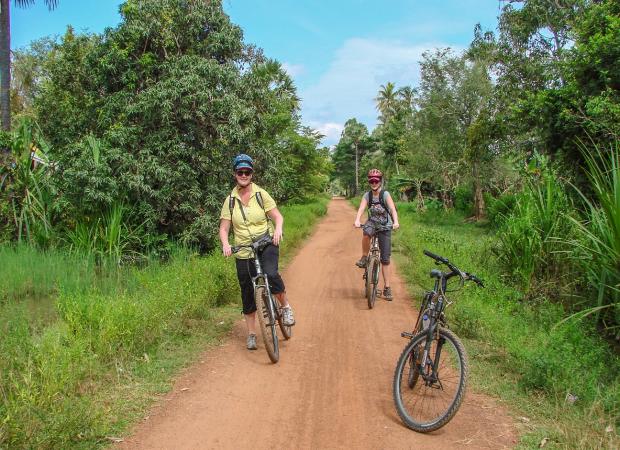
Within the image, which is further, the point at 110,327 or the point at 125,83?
the point at 125,83

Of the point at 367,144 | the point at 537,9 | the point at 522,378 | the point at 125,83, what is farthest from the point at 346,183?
the point at 522,378

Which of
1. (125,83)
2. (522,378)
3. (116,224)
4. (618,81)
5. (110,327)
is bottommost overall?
(522,378)

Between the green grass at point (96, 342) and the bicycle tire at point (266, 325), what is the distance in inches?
33.4

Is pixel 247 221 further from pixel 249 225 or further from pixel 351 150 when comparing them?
pixel 351 150

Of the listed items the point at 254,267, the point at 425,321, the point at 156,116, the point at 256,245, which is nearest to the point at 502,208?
the point at 156,116

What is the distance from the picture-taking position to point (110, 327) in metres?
4.93

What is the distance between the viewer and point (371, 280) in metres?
7.56

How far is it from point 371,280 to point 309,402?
11.1ft

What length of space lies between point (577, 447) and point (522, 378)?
52.5 inches

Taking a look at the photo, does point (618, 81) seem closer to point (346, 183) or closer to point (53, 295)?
point (53, 295)

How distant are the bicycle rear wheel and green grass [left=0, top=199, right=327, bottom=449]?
6.45 feet

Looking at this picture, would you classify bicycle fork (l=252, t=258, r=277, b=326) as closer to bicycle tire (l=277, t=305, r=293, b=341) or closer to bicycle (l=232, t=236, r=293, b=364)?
bicycle (l=232, t=236, r=293, b=364)

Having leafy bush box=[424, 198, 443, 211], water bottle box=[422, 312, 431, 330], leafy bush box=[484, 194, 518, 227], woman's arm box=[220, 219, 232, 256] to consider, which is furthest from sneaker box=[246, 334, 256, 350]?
leafy bush box=[424, 198, 443, 211]

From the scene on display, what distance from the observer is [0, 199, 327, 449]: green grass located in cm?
352
